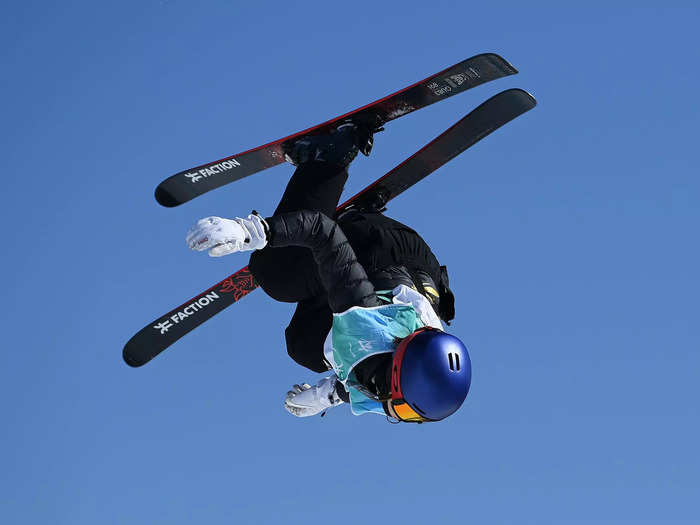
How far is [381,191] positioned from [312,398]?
5.95 feet

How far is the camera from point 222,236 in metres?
5.79

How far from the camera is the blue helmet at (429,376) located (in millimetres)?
6223

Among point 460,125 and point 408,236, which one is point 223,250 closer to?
point 408,236

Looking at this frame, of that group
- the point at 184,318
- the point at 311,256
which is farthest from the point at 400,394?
the point at 184,318

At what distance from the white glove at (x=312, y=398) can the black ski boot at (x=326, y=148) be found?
1.84m

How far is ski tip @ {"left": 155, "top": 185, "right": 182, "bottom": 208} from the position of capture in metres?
5.81

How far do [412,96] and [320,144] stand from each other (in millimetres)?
784

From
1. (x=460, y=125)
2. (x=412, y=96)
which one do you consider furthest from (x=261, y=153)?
(x=460, y=125)

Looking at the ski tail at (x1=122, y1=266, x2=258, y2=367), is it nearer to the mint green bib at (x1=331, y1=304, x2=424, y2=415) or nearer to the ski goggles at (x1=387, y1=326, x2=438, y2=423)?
the mint green bib at (x1=331, y1=304, x2=424, y2=415)

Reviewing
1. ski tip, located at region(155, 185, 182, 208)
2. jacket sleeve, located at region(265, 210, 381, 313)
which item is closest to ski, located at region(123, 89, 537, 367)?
jacket sleeve, located at region(265, 210, 381, 313)

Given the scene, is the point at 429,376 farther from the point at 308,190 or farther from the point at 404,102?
the point at 404,102

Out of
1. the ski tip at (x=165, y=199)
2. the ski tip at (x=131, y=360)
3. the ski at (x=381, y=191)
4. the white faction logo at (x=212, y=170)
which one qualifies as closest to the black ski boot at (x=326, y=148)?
the white faction logo at (x=212, y=170)

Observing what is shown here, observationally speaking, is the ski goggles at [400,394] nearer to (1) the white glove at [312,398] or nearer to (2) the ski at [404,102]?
(1) the white glove at [312,398]

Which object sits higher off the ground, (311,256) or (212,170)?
(212,170)
